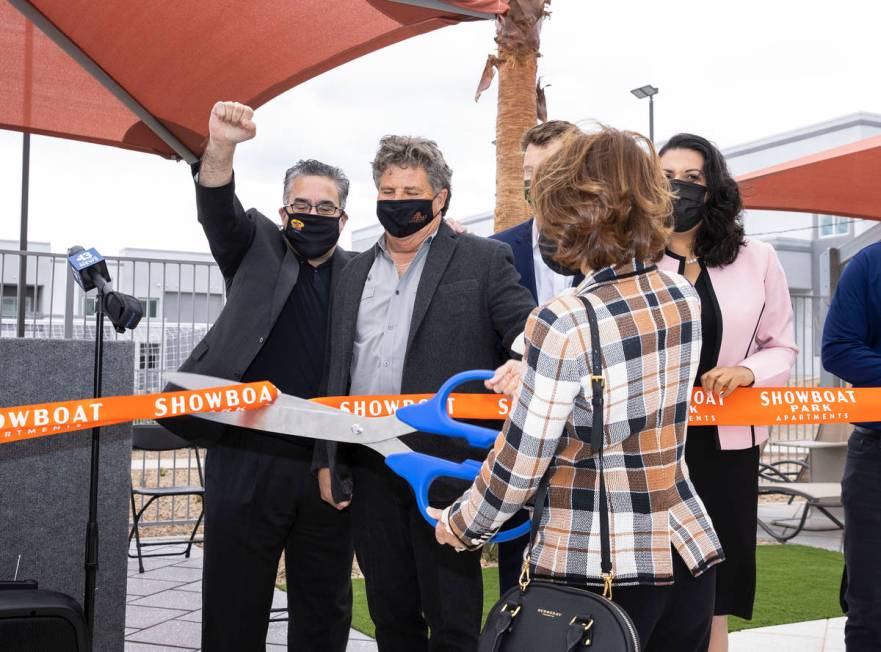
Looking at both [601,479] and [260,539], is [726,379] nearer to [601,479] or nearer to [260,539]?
[601,479]

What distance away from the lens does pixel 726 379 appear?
8.80ft

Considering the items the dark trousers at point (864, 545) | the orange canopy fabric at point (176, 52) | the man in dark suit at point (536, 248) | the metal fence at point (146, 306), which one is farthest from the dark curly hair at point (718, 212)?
the metal fence at point (146, 306)

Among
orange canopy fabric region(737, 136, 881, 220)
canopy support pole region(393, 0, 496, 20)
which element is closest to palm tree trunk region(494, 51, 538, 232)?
orange canopy fabric region(737, 136, 881, 220)

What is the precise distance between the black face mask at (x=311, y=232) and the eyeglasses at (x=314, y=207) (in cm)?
1

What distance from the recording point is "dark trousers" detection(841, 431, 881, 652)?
2.83 meters

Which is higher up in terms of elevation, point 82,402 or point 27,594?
point 82,402

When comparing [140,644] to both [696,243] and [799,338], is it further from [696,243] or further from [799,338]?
[799,338]

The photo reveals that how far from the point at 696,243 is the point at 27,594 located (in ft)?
8.20

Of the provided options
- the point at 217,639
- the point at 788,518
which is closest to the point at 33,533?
the point at 217,639

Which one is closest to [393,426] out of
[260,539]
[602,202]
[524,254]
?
[260,539]

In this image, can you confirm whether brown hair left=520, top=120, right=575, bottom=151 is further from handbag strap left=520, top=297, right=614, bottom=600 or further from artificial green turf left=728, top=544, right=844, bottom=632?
artificial green turf left=728, top=544, right=844, bottom=632

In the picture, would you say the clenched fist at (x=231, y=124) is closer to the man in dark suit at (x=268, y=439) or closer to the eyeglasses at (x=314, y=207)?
the man in dark suit at (x=268, y=439)

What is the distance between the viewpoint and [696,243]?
2.92m

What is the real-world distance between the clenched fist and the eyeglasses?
34 cm
